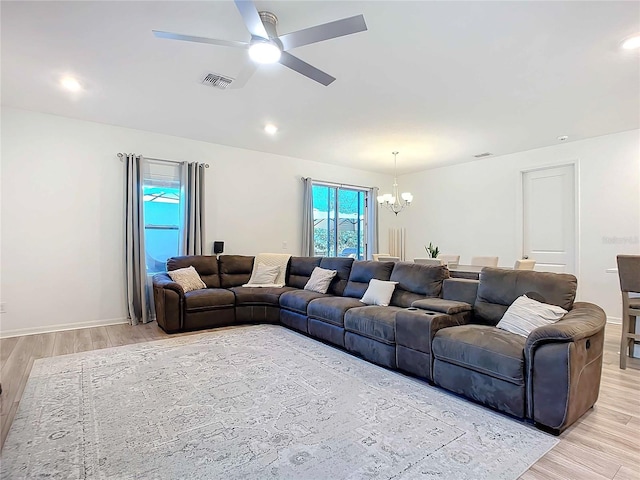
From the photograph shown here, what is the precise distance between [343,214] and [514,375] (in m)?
5.93

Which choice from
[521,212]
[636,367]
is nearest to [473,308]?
[636,367]

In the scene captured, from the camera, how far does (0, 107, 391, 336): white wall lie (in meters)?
4.36

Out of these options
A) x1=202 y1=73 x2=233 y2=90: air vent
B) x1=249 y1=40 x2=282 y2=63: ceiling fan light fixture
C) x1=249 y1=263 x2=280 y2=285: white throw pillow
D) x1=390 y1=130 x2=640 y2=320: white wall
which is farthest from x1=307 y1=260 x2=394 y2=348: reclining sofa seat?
x1=390 y1=130 x2=640 y2=320: white wall

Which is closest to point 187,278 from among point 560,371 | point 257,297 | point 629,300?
point 257,297

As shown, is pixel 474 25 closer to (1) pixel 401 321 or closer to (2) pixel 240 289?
(1) pixel 401 321

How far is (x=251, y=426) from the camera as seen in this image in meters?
2.21

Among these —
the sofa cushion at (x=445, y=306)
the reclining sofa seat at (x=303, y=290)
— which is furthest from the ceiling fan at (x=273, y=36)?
the reclining sofa seat at (x=303, y=290)

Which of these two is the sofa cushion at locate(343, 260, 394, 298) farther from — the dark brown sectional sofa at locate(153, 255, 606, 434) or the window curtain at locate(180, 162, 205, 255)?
the window curtain at locate(180, 162, 205, 255)

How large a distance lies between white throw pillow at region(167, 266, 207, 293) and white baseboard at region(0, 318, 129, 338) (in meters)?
1.08

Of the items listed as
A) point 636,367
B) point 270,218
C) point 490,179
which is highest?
point 490,179

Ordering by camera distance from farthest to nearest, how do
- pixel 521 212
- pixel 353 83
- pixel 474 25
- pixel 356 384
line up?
pixel 521 212, pixel 353 83, pixel 356 384, pixel 474 25

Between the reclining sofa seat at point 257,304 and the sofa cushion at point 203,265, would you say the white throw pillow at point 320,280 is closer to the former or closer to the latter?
the reclining sofa seat at point 257,304

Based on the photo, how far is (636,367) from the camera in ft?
11.0

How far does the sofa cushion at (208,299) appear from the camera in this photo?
14.9 ft
